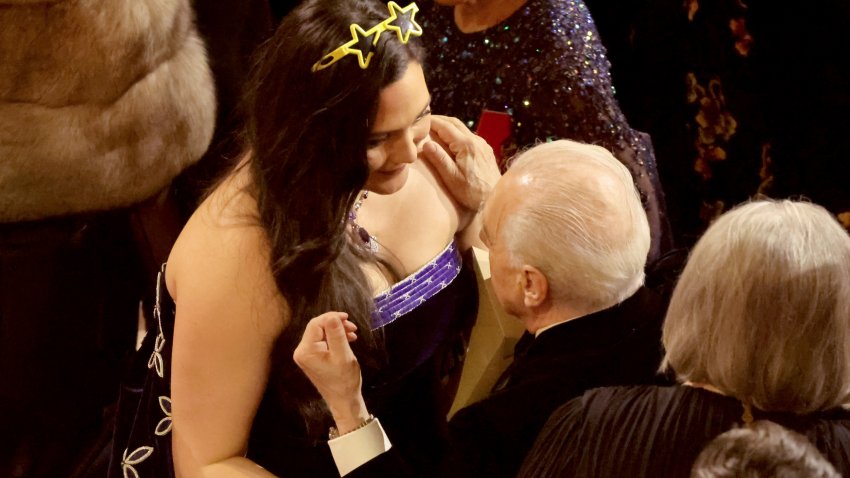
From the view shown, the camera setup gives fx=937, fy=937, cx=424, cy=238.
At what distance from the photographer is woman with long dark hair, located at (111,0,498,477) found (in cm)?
136

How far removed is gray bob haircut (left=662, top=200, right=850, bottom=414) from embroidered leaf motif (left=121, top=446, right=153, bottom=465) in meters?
0.95

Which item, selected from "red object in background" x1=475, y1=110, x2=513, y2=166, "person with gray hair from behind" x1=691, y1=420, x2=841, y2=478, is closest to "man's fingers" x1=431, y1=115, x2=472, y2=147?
"red object in background" x1=475, y1=110, x2=513, y2=166

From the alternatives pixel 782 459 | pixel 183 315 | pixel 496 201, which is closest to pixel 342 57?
pixel 496 201

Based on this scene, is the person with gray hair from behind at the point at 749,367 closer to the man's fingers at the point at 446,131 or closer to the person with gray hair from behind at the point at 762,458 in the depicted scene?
the person with gray hair from behind at the point at 762,458

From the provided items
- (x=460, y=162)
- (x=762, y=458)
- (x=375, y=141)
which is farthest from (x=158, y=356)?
(x=762, y=458)

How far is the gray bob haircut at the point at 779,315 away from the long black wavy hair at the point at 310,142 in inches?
21.3

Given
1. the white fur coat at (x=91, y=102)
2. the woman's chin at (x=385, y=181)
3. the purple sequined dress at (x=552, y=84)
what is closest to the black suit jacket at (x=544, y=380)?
the woman's chin at (x=385, y=181)

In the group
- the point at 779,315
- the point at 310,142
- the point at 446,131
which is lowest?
the point at 446,131

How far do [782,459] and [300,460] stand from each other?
951mm

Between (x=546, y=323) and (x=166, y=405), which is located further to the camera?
(x=166, y=405)

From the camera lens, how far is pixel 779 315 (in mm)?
1126

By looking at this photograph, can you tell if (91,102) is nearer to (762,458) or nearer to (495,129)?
(495,129)

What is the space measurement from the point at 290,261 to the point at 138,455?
0.50 m

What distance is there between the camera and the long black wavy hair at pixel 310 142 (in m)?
1.34
